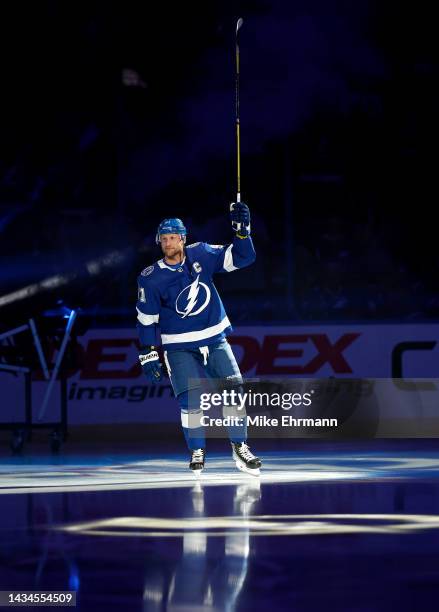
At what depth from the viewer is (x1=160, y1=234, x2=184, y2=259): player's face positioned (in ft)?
34.6

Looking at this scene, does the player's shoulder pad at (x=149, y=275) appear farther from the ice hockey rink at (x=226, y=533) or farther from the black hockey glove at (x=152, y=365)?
the ice hockey rink at (x=226, y=533)

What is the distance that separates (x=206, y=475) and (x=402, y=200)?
7.94 metres

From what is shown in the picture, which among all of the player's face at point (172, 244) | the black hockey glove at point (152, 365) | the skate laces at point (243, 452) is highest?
the player's face at point (172, 244)

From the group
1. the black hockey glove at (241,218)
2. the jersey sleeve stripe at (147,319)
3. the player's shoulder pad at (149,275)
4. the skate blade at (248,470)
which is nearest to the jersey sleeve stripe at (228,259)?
the black hockey glove at (241,218)

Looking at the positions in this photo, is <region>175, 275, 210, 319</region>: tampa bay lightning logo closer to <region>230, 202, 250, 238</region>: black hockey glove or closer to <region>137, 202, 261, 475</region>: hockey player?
<region>137, 202, 261, 475</region>: hockey player

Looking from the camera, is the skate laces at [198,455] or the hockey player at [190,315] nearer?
the hockey player at [190,315]

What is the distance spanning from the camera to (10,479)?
10820mm

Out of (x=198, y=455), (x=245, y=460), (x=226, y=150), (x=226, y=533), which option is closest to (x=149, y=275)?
(x=198, y=455)

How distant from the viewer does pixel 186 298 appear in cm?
1059

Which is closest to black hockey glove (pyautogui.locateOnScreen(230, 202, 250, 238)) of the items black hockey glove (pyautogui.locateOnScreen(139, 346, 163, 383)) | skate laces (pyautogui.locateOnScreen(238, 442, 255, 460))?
black hockey glove (pyautogui.locateOnScreen(139, 346, 163, 383))

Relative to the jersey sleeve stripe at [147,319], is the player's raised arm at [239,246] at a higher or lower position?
higher

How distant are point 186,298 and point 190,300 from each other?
0.03 m

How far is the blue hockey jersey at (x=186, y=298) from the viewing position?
1059 cm

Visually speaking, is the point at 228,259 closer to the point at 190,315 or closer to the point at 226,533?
the point at 190,315
